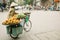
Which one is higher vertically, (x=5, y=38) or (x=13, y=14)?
(x=13, y=14)

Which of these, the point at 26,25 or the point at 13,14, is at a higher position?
the point at 13,14

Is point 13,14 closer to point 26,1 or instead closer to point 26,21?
point 26,21

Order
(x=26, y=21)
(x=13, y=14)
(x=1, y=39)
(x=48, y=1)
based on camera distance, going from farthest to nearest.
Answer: (x=48, y=1) < (x=26, y=21) < (x=13, y=14) < (x=1, y=39)

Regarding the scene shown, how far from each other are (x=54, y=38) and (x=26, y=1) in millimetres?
61903

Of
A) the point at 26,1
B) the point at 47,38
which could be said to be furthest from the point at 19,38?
the point at 26,1

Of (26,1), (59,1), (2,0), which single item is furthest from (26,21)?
(26,1)

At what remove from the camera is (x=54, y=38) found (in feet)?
29.6

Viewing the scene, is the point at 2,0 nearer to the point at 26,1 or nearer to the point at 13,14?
the point at 26,1

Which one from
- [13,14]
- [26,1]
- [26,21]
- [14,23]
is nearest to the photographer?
[14,23]

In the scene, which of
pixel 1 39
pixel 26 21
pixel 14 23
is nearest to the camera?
pixel 14 23

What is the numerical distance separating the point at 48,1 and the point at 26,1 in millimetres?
11314

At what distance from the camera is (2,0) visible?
57656mm

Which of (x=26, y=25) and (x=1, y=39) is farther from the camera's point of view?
→ (x=26, y=25)

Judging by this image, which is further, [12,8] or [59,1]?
[59,1]
